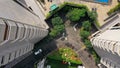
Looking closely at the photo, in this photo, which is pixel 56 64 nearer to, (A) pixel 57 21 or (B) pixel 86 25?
(A) pixel 57 21

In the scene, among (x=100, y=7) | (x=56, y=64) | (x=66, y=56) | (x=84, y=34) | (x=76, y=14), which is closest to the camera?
(x=76, y=14)

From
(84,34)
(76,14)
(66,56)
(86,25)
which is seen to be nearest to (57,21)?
(76,14)

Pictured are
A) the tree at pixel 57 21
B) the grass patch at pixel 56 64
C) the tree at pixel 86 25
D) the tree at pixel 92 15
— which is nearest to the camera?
the tree at pixel 92 15

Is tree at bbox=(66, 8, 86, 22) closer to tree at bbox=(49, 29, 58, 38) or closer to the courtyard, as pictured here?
the courtyard

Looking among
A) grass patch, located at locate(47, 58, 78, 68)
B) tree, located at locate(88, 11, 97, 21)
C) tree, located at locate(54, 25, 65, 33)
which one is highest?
tree, located at locate(88, 11, 97, 21)

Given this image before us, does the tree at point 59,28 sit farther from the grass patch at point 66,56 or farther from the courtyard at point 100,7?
the grass patch at point 66,56

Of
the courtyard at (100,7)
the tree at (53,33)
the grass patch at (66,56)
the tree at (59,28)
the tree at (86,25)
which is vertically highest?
the courtyard at (100,7)

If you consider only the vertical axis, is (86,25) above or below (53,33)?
above

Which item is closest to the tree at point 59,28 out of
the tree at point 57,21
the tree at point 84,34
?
the tree at point 57,21

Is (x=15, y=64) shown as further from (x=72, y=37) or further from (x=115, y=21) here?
(x=115, y=21)

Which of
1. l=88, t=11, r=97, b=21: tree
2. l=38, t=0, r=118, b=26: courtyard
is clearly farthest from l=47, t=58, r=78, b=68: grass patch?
l=88, t=11, r=97, b=21: tree

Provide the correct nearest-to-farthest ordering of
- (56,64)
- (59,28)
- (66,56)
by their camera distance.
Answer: (59,28), (66,56), (56,64)
